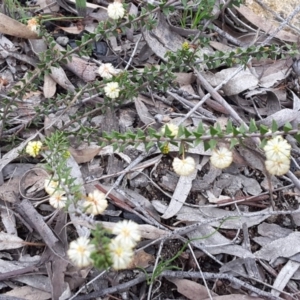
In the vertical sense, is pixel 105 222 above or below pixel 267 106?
below

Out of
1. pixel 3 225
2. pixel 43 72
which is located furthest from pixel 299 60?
pixel 3 225

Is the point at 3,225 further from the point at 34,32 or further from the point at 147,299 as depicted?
the point at 34,32

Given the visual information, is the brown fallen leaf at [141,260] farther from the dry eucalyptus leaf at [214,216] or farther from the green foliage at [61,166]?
the green foliage at [61,166]

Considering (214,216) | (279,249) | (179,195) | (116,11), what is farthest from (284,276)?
(116,11)

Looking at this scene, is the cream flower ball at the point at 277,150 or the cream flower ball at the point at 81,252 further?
the cream flower ball at the point at 277,150

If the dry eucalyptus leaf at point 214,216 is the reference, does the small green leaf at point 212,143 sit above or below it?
above

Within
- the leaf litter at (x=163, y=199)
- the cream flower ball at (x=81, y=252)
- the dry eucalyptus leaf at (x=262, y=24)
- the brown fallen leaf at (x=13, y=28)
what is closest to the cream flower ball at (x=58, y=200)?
the leaf litter at (x=163, y=199)
